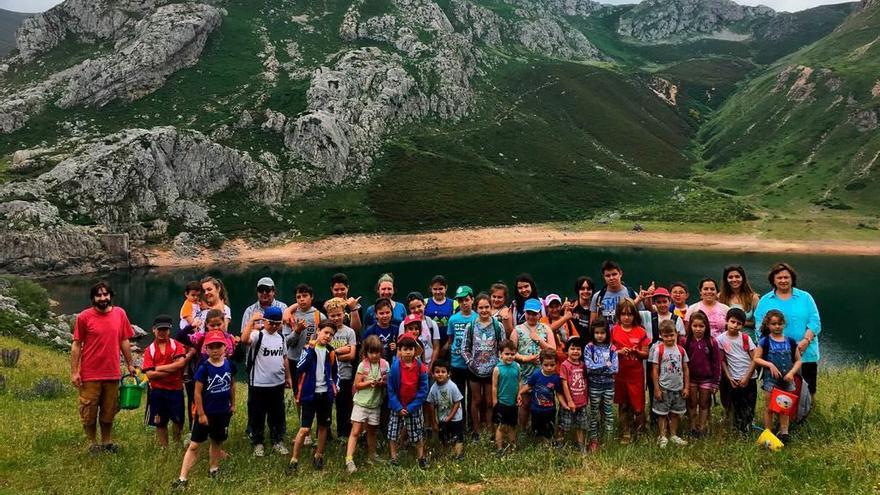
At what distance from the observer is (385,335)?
8883 mm

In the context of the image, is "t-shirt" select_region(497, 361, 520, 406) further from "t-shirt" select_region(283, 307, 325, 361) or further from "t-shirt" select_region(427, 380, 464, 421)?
"t-shirt" select_region(283, 307, 325, 361)

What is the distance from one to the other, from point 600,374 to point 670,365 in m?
1.19

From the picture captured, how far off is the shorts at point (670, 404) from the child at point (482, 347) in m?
2.84

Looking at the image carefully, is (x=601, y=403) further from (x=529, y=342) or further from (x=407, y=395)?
(x=407, y=395)

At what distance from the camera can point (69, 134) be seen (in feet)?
279

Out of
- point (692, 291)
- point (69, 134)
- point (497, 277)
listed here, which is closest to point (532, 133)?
point (497, 277)

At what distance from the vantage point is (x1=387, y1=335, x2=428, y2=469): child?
25.9ft

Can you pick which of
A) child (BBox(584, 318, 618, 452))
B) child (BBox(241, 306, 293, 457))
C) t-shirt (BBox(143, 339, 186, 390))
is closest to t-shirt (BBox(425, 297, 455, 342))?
child (BBox(584, 318, 618, 452))

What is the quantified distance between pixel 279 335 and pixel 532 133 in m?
120

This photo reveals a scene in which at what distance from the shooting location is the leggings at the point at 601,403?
839 cm

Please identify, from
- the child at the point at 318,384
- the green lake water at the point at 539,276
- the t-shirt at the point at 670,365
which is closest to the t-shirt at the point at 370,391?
the child at the point at 318,384

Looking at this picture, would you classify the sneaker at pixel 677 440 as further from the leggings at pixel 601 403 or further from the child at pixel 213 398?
the child at pixel 213 398

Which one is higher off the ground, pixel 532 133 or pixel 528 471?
pixel 532 133

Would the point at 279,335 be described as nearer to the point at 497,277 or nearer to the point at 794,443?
the point at 794,443
